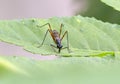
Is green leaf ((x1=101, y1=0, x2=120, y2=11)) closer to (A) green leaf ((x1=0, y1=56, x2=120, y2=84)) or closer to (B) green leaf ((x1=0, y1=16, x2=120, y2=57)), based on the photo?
(B) green leaf ((x1=0, y1=16, x2=120, y2=57))

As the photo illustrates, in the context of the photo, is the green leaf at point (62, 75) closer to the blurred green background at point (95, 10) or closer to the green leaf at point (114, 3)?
the green leaf at point (114, 3)

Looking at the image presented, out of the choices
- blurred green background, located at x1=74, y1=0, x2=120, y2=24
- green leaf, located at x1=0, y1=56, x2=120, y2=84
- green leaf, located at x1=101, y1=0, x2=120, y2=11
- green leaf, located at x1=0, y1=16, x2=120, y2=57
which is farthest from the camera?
blurred green background, located at x1=74, y1=0, x2=120, y2=24

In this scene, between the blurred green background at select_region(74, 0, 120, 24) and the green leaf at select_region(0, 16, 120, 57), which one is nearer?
the green leaf at select_region(0, 16, 120, 57)

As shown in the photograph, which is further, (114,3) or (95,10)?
(95,10)

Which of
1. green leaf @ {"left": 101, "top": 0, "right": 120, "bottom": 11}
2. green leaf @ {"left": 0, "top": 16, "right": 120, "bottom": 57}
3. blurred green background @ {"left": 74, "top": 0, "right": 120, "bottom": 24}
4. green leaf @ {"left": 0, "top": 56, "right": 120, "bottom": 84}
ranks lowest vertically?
green leaf @ {"left": 0, "top": 56, "right": 120, "bottom": 84}

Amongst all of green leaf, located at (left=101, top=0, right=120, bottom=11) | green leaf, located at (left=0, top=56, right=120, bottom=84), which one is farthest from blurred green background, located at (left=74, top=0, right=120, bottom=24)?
green leaf, located at (left=0, top=56, right=120, bottom=84)

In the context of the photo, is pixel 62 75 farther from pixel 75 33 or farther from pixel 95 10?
pixel 95 10

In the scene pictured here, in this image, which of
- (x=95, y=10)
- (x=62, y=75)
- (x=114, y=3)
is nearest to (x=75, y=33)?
(x=114, y=3)

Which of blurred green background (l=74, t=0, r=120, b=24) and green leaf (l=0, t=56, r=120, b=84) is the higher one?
blurred green background (l=74, t=0, r=120, b=24)

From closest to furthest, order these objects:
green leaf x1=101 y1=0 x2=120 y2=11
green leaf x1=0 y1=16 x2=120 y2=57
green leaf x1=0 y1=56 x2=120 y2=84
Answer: green leaf x1=0 y1=56 x2=120 y2=84 → green leaf x1=0 y1=16 x2=120 y2=57 → green leaf x1=101 y1=0 x2=120 y2=11
